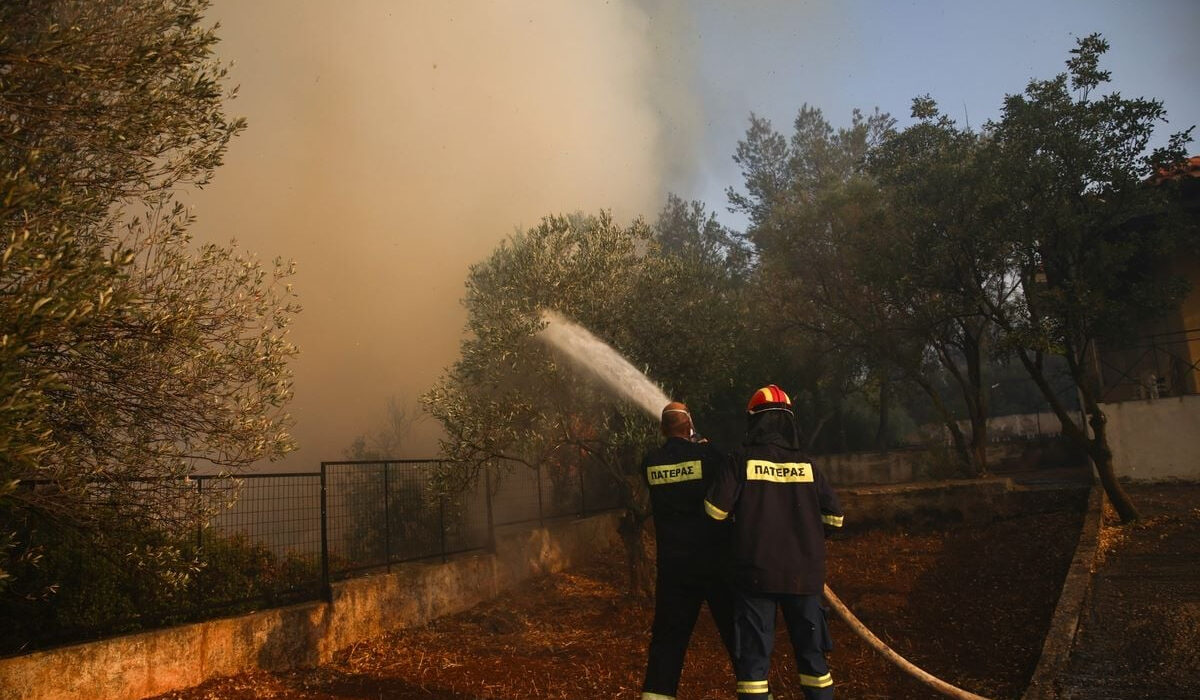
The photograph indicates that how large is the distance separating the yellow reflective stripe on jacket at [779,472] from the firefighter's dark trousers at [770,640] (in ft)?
2.12

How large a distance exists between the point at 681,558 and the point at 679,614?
333mm

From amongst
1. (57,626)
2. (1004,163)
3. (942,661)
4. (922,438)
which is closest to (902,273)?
(1004,163)

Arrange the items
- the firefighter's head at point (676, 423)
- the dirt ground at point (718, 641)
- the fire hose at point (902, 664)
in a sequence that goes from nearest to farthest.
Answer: the fire hose at point (902, 664) < the firefighter's head at point (676, 423) < the dirt ground at point (718, 641)

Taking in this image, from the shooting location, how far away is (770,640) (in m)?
4.52

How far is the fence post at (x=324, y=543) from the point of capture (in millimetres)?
8906

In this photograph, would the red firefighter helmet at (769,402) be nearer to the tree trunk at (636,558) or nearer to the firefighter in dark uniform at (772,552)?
the firefighter in dark uniform at (772,552)

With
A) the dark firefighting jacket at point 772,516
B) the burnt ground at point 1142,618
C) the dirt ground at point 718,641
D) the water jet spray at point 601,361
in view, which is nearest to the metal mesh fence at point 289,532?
the dirt ground at point 718,641

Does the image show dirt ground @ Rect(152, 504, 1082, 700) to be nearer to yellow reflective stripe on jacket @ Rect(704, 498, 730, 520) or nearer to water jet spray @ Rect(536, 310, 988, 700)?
yellow reflective stripe on jacket @ Rect(704, 498, 730, 520)

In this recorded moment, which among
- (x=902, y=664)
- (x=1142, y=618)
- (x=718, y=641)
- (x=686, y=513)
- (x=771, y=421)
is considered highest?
(x=771, y=421)

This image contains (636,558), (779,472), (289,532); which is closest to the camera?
(779,472)

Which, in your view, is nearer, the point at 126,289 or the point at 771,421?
the point at 771,421

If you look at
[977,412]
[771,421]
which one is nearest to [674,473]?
[771,421]

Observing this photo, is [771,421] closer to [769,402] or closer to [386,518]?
[769,402]

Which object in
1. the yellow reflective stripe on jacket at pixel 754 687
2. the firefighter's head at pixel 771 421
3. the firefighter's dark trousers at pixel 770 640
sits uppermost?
the firefighter's head at pixel 771 421
